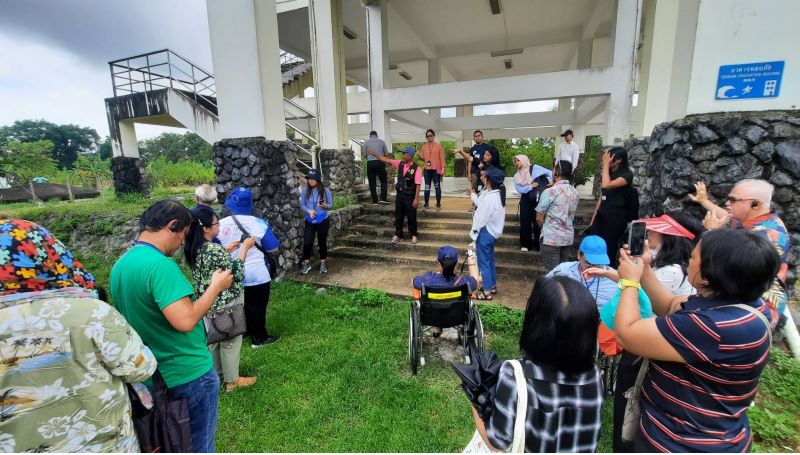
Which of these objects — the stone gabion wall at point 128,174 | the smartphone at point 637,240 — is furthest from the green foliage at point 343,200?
the stone gabion wall at point 128,174

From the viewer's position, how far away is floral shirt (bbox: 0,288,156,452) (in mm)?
1006

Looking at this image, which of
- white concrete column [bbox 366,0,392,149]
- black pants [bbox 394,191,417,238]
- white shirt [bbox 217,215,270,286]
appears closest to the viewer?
white shirt [bbox 217,215,270,286]

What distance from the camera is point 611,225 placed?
3637 mm

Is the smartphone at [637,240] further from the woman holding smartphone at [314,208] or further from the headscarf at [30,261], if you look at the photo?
the woman holding smartphone at [314,208]

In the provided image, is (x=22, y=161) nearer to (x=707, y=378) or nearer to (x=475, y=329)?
(x=475, y=329)

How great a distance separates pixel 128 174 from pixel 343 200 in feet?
28.6

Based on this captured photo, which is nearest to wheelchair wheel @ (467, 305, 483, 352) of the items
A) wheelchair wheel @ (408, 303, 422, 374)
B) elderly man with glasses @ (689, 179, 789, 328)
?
wheelchair wheel @ (408, 303, 422, 374)

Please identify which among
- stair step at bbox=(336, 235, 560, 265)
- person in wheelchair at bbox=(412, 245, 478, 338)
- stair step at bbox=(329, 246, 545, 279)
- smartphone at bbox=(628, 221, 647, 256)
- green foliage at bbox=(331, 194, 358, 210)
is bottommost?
stair step at bbox=(329, 246, 545, 279)

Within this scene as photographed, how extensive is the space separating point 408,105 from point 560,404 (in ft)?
25.7

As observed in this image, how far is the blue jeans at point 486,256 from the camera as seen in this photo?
400cm

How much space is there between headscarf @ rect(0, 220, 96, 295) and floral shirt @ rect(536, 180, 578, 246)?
386 cm

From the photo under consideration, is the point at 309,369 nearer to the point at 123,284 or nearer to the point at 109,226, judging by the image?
the point at 123,284

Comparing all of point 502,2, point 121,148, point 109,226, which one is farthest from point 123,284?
point 121,148

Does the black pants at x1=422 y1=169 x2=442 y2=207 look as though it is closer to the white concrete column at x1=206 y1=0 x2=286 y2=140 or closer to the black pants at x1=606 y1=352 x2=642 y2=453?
the white concrete column at x1=206 y1=0 x2=286 y2=140
